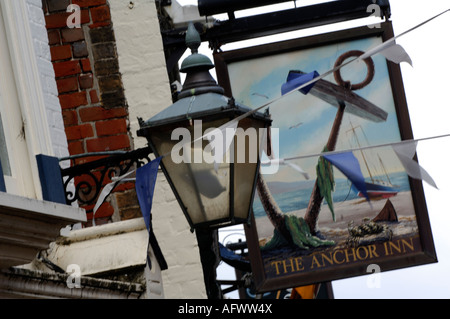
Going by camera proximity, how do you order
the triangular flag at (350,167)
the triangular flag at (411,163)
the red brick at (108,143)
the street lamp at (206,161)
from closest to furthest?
the street lamp at (206,161), the triangular flag at (411,163), the triangular flag at (350,167), the red brick at (108,143)

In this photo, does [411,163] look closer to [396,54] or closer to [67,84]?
[396,54]

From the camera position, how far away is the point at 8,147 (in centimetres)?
511

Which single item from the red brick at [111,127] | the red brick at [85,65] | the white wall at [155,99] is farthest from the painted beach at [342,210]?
the red brick at [85,65]

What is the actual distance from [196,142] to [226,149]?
0.40ft

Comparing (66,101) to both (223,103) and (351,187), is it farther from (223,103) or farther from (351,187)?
(223,103)

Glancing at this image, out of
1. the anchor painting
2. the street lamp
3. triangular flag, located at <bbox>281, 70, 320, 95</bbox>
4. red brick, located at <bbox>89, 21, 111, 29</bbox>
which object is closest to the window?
the street lamp

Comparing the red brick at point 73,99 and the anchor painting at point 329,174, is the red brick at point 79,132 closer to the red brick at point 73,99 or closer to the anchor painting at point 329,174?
the red brick at point 73,99

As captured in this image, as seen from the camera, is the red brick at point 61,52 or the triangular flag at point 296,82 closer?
the triangular flag at point 296,82

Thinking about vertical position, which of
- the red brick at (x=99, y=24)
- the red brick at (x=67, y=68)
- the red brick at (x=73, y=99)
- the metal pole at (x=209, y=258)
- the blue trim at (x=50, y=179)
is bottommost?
the metal pole at (x=209, y=258)

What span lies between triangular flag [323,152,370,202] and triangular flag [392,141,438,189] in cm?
19

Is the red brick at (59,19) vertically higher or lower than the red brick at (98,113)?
higher

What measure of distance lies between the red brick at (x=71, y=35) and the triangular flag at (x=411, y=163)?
3.09 m

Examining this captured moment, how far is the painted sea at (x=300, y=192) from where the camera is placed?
7.44m
